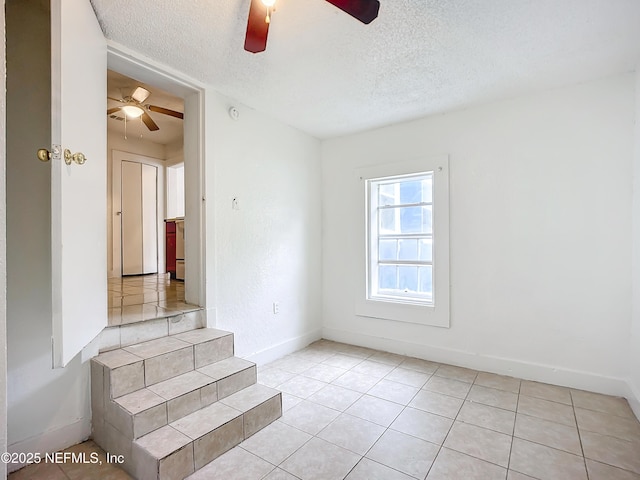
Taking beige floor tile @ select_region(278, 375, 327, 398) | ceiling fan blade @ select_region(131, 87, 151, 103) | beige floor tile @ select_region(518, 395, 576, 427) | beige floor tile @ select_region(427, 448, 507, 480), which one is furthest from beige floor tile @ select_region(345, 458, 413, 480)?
ceiling fan blade @ select_region(131, 87, 151, 103)

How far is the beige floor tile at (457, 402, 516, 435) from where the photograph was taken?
6.56 ft

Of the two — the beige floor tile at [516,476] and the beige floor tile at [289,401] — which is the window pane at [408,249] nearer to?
the beige floor tile at [289,401]

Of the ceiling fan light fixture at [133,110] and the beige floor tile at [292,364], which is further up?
the ceiling fan light fixture at [133,110]

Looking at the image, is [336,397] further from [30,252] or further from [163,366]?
[30,252]

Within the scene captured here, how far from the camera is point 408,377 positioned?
108 inches

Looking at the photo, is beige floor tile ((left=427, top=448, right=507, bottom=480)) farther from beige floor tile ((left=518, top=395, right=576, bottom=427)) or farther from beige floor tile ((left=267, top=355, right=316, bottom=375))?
beige floor tile ((left=267, top=355, right=316, bottom=375))

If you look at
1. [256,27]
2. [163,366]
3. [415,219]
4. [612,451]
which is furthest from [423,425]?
[256,27]

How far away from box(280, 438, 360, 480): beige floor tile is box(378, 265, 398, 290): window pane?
195 cm

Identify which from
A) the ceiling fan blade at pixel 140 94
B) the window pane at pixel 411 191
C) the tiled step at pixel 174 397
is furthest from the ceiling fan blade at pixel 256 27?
the window pane at pixel 411 191

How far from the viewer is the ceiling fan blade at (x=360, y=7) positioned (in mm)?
1419

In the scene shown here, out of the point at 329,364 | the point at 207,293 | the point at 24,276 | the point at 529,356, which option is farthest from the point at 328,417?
the point at 24,276

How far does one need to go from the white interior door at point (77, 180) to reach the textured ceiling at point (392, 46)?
1.27 ft

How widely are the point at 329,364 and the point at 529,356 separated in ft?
5.63

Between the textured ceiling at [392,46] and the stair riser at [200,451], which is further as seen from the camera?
the textured ceiling at [392,46]
